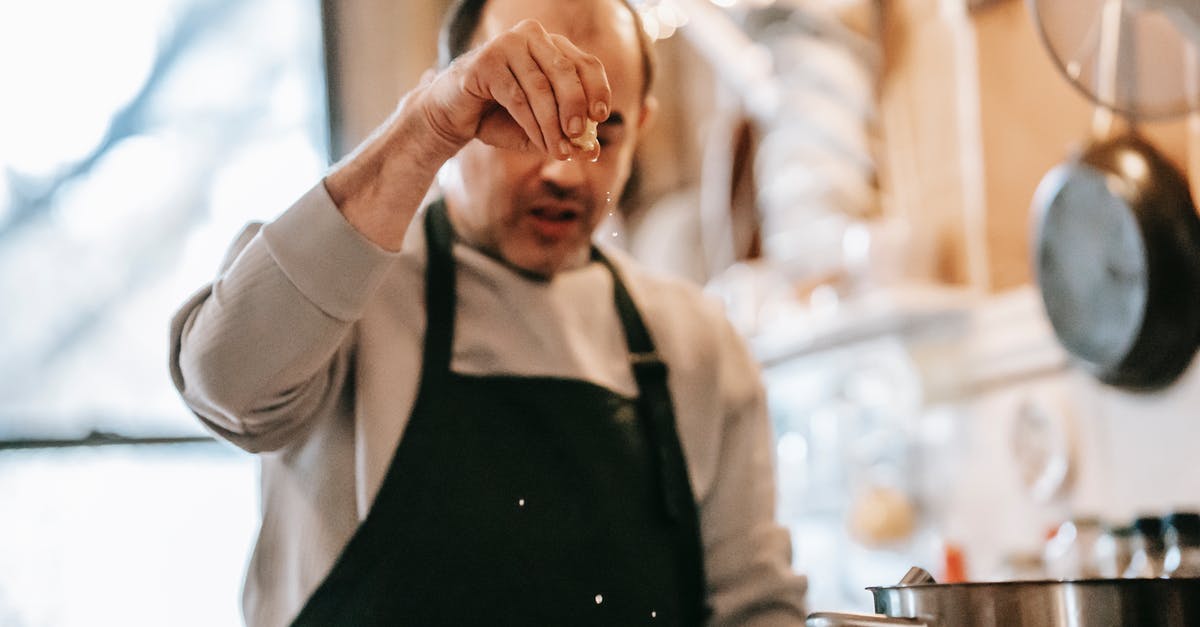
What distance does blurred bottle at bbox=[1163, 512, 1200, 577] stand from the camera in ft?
4.26

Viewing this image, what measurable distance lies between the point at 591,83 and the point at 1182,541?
0.87m

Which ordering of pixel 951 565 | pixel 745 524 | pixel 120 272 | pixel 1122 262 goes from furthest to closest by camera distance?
pixel 120 272, pixel 951 565, pixel 1122 262, pixel 745 524

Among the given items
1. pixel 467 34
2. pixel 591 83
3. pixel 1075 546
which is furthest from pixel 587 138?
pixel 1075 546

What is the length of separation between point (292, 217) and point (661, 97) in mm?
2663

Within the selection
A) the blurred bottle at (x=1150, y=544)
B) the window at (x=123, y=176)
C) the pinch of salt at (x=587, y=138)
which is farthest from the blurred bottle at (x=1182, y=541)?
the window at (x=123, y=176)

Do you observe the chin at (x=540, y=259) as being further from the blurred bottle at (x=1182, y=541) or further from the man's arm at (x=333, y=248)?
the blurred bottle at (x=1182, y=541)

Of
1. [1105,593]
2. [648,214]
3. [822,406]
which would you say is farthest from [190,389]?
[648,214]

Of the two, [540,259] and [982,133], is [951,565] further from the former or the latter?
[540,259]

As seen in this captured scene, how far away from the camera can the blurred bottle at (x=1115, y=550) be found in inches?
58.8

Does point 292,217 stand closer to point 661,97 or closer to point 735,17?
point 735,17

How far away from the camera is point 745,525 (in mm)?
1271

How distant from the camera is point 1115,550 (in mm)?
1521

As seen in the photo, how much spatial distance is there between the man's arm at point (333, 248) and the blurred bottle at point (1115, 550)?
976 millimetres

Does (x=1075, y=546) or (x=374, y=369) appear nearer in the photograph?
(x=374, y=369)
